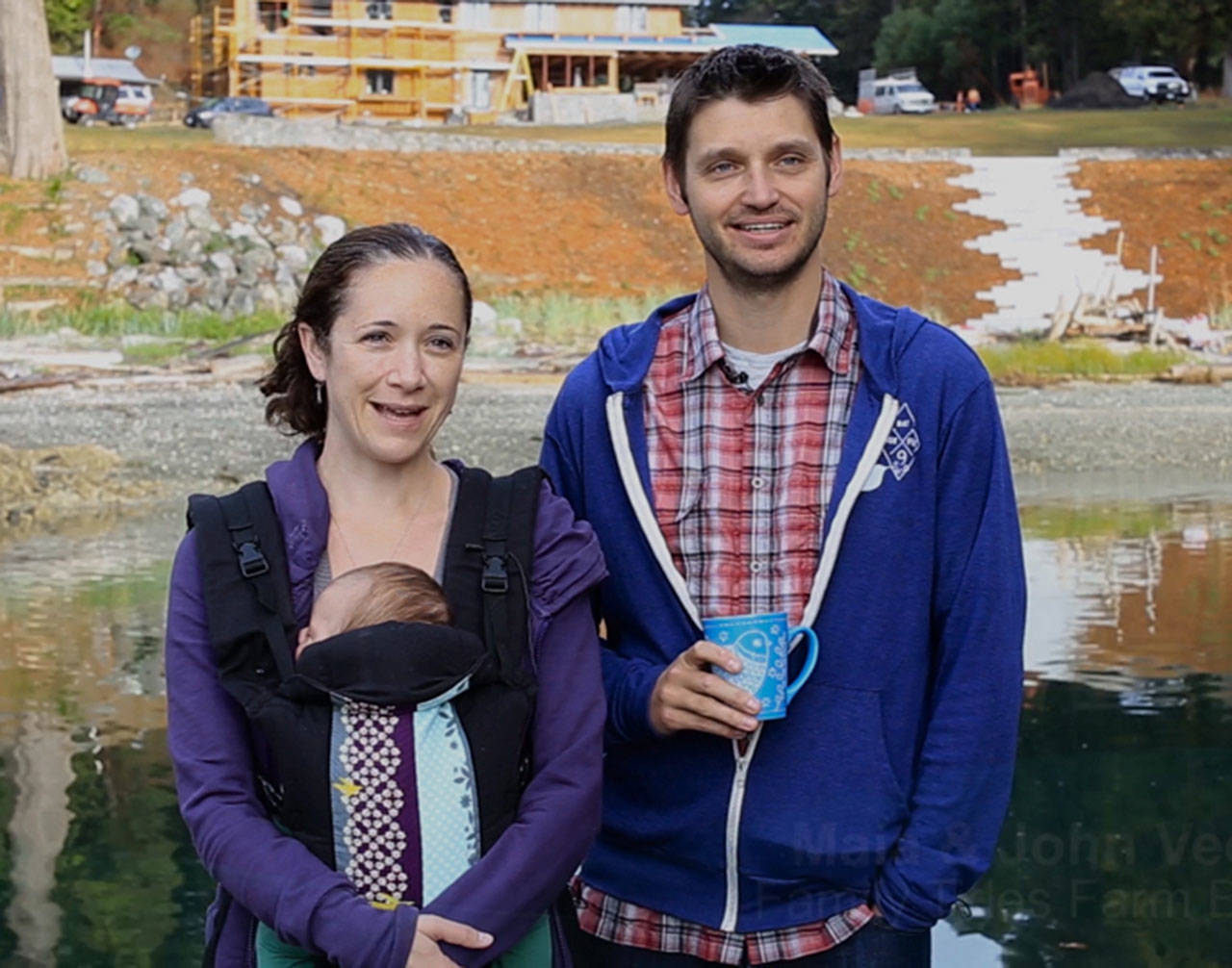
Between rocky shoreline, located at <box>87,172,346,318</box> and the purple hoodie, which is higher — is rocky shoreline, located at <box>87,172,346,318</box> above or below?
below

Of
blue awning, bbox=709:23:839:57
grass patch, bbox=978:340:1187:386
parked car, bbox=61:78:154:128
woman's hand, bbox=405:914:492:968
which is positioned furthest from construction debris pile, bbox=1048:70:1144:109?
woman's hand, bbox=405:914:492:968

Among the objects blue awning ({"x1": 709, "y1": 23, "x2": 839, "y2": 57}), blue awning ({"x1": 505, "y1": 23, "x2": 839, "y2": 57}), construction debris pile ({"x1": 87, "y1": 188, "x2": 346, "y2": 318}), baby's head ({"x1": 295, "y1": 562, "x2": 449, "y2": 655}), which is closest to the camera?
baby's head ({"x1": 295, "y1": 562, "x2": 449, "y2": 655})

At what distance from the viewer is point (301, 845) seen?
8.20 feet

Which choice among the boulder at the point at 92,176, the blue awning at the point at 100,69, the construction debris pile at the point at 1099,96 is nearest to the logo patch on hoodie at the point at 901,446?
the boulder at the point at 92,176

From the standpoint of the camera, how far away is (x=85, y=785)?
664cm

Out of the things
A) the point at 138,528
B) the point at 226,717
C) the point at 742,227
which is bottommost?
the point at 138,528

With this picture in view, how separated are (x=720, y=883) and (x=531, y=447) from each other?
12010 mm

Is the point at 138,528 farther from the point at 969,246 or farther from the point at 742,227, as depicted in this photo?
the point at 969,246

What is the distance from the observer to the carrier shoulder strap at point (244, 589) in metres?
2.53

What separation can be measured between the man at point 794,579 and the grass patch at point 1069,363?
55.8ft

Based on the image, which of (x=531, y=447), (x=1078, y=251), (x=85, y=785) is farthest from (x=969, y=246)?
(x=85, y=785)

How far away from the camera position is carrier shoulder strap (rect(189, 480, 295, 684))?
253cm

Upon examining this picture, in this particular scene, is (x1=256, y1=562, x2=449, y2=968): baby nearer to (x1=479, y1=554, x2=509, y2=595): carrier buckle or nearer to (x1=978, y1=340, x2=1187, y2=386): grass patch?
(x1=479, y1=554, x2=509, y2=595): carrier buckle

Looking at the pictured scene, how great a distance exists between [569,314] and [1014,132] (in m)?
18.5
